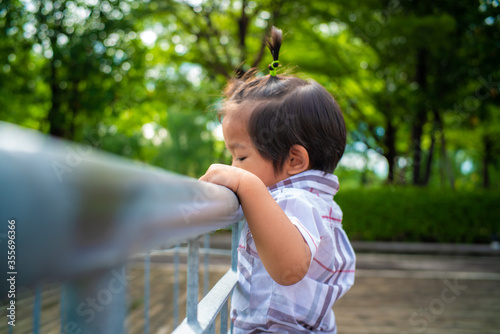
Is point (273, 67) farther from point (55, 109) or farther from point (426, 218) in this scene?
point (426, 218)

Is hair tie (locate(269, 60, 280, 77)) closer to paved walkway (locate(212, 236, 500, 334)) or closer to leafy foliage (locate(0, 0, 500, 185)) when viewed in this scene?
paved walkway (locate(212, 236, 500, 334))

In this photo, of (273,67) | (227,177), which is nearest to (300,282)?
(227,177)

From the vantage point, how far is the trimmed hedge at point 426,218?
10125 mm

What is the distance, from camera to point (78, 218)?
0.25m

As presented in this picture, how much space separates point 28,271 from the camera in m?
0.24

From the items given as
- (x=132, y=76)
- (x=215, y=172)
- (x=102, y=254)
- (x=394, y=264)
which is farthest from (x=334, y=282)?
(x=132, y=76)

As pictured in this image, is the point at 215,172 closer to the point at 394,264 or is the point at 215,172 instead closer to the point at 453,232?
the point at 394,264

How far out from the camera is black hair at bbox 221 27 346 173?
4.22 ft

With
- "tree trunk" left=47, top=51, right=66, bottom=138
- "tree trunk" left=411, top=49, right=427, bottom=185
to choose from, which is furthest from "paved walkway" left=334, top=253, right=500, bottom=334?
"tree trunk" left=47, top=51, right=66, bottom=138

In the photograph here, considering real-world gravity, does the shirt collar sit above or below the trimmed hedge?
above

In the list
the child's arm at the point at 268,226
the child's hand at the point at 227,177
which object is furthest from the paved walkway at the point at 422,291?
the child's hand at the point at 227,177

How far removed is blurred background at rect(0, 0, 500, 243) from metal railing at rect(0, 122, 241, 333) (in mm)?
6669

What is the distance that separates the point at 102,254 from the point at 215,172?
0.59m

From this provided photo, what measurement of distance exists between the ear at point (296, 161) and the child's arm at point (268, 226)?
14.7 inches
